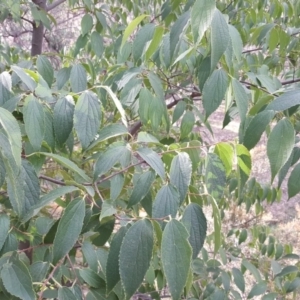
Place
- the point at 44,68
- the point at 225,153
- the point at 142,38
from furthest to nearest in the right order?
the point at 44,68 < the point at 142,38 < the point at 225,153

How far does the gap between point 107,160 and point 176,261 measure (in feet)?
0.67

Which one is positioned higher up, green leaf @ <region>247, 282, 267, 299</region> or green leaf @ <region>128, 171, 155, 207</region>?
green leaf @ <region>128, 171, 155, 207</region>

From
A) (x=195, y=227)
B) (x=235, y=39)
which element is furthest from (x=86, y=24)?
(x=195, y=227)

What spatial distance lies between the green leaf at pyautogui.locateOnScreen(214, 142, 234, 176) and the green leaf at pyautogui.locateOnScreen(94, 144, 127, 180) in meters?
0.15

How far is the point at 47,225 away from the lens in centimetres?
87

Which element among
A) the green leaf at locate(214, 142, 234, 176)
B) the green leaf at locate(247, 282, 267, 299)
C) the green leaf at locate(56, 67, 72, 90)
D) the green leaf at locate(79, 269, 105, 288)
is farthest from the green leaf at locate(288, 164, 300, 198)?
the green leaf at locate(247, 282, 267, 299)

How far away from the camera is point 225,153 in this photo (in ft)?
2.20

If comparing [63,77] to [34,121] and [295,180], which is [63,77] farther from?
[295,180]

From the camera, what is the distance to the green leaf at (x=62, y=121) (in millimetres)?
633

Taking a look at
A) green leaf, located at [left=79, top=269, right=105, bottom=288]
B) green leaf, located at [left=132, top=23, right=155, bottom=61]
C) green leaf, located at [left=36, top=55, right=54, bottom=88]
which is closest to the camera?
green leaf, located at [left=79, top=269, right=105, bottom=288]

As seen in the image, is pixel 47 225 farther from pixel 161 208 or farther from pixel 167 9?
pixel 167 9

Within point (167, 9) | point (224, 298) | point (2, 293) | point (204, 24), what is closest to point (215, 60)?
point (204, 24)

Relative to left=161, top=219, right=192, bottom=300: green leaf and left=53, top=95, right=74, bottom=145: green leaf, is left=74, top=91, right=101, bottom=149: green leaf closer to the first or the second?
left=53, top=95, right=74, bottom=145: green leaf

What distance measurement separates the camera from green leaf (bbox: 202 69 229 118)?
27.4 inches
